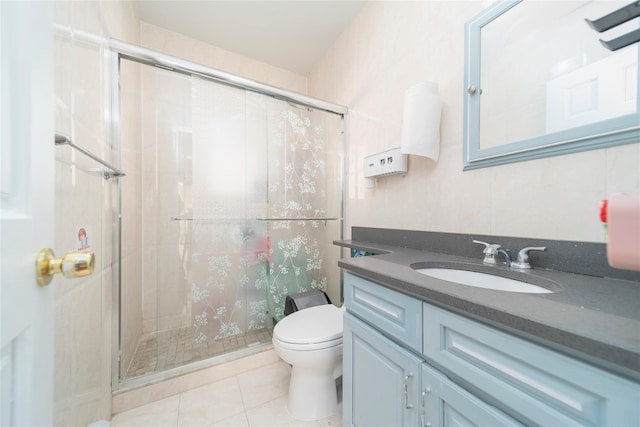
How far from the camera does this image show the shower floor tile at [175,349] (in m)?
1.41

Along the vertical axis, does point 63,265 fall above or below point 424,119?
below

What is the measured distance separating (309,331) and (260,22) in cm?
227

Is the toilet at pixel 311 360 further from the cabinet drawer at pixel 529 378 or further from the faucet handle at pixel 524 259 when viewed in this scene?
the faucet handle at pixel 524 259

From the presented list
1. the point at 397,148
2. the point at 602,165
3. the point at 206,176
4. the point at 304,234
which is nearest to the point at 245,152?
the point at 206,176

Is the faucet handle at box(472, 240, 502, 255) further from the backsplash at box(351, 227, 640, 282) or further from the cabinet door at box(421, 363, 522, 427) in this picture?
the cabinet door at box(421, 363, 522, 427)

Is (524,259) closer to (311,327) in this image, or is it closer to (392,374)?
(392,374)

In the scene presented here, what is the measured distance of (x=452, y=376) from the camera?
60 centimetres

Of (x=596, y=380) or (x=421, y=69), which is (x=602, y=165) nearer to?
(x=596, y=380)

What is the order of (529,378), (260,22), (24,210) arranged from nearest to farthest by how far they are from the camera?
(24,210)
(529,378)
(260,22)

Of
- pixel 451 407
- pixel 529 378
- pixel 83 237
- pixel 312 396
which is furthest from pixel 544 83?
pixel 83 237

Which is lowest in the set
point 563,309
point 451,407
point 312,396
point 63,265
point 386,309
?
point 312,396

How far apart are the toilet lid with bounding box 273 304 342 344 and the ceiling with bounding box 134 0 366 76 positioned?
213cm

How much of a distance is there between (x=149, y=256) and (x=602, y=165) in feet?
8.04

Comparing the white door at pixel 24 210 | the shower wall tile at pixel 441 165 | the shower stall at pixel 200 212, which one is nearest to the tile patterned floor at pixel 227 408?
the shower stall at pixel 200 212
